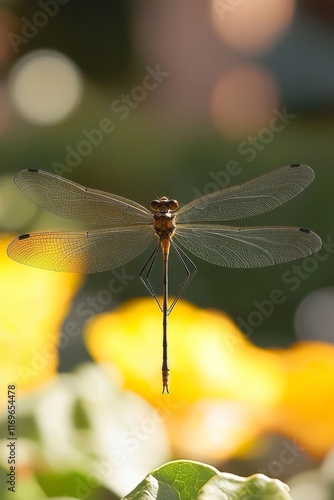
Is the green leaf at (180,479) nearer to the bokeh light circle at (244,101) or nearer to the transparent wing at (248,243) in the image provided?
the transparent wing at (248,243)

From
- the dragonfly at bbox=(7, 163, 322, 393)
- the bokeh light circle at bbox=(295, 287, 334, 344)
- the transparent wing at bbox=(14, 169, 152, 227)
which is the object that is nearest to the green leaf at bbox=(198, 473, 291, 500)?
the dragonfly at bbox=(7, 163, 322, 393)

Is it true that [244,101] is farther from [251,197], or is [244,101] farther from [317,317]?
[251,197]

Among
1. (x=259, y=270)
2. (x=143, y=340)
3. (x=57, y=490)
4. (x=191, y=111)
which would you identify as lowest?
(x=57, y=490)

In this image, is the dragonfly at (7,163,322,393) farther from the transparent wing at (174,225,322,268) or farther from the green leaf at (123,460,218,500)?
the green leaf at (123,460,218,500)

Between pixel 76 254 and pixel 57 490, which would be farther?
pixel 76 254

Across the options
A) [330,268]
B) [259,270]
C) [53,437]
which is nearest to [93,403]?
[53,437]

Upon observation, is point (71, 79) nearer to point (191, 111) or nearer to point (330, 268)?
point (191, 111)

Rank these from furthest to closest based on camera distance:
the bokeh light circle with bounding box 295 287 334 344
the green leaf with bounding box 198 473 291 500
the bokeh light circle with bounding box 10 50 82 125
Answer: the bokeh light circle with bounding box 10 50 82 125 < the bokeh light circle with bounding box 295 287 334 344 < the green leaf with bounding box 198 473 291 500
